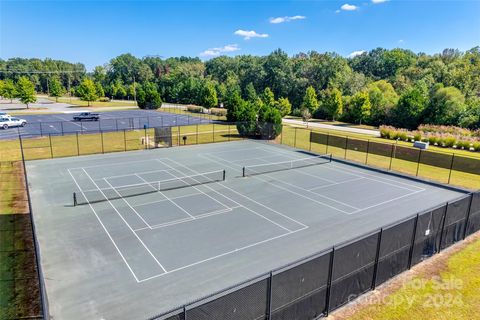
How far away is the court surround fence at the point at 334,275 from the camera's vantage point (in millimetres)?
6602

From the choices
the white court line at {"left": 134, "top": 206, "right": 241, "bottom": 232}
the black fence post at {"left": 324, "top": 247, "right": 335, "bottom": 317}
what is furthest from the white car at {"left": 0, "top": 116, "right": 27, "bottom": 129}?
the black fence post at {"left": 324, "top": 247, "right": 335, "bottom": 317}

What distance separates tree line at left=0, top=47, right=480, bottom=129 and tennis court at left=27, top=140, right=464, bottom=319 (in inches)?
767

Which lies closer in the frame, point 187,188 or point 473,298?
point 473,298

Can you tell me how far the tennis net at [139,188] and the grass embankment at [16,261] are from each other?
2.72 meters

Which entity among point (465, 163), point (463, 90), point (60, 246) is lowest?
point (60, 246)

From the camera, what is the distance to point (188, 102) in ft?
291

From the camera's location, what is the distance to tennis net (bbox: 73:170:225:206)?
56.2ft

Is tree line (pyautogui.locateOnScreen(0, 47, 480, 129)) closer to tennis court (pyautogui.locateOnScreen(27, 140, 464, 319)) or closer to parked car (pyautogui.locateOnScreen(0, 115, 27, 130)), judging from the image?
tennis court (pyautogui.locateOnScreen(27, 140, 464, 319))

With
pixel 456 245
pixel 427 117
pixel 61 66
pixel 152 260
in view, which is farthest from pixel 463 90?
pixel 61 66

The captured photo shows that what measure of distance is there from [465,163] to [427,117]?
3166 cm

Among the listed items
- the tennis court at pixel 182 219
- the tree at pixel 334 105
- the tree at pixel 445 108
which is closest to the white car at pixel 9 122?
the tennis court at pixel 182 219

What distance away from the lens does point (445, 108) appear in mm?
48156

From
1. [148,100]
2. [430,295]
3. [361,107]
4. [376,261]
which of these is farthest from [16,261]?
[148,100]

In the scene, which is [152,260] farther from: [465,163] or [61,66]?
[61,66]
